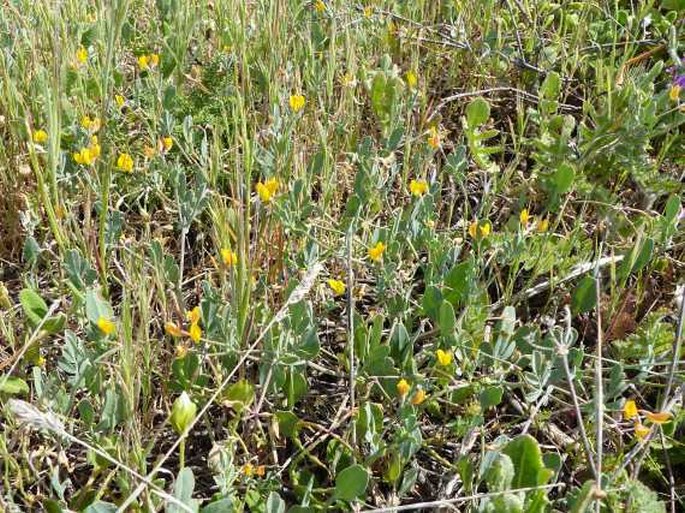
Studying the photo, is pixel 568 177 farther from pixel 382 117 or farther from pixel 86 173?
pixel 86 173

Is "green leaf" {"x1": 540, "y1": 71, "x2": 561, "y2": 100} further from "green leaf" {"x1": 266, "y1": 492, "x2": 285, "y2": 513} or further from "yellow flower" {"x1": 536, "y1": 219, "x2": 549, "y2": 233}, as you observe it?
"green leaf" {"x1": 266, "y1": 492, "x2": 285, "y2": 513}

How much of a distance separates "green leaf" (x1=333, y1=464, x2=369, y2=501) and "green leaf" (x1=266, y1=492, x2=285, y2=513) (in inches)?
3.5

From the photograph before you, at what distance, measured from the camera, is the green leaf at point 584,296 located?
1.52 metres

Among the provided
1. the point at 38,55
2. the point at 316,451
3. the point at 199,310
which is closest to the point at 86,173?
the point at 199,310

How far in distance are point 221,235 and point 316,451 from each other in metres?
0.43

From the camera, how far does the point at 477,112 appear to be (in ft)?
6.23

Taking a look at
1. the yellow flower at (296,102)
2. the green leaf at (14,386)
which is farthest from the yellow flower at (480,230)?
the green leaf at (14,386)

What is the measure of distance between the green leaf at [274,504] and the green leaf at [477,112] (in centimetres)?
108

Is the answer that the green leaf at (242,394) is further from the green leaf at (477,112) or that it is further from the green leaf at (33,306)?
the green leaf at (477,112)

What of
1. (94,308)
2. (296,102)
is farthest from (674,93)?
(94,308)

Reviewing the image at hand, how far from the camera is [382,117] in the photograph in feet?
6.28

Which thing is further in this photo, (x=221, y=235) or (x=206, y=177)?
(x=206, y=177)

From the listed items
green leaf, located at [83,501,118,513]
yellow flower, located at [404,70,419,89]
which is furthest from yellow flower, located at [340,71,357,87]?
green leaf, located at [83,501,118,513]

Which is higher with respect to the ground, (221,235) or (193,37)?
(193,37)
